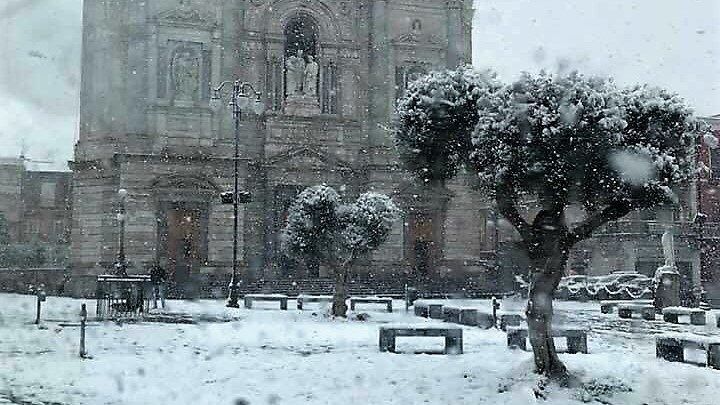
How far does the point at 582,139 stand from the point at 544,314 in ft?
7.36

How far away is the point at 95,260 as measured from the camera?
3297cm

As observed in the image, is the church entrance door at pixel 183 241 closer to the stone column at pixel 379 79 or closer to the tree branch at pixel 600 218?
the stone column at pixel 379 79

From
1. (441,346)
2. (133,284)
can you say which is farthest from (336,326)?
(133,284)

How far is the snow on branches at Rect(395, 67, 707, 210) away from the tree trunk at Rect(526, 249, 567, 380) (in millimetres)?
911

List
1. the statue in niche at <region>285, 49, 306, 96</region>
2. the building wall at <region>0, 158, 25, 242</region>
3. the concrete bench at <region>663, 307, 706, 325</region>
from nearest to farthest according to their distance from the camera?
the concrete bench at <region>663, 307, 706, 325</region> < the statue in niche at <region>285, 49, 306, 96</region> < the building wall at <region>0, 158, 25, 242</region>

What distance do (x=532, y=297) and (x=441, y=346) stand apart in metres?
4.02

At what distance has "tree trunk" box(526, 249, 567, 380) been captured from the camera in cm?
1010

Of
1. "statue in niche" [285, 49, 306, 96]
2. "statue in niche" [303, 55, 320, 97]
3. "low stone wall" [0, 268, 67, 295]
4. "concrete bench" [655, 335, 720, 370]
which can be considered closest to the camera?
"concrete bench" [655, 335, 720, 370]

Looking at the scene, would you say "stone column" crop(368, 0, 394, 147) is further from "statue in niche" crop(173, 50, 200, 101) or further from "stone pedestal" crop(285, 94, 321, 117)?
"statue in niche" crop(173, 50, 200, 101)

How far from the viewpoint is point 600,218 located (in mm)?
10352

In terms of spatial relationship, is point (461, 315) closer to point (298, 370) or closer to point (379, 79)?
point (298, 370)

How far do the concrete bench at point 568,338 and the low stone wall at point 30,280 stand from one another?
80.4 feet

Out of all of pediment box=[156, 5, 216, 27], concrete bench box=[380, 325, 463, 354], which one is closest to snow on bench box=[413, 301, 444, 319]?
concrete bench box=[380, 325, 463, 354]

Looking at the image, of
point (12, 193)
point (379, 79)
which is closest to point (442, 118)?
point (379, 79)
